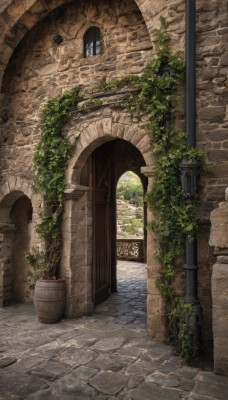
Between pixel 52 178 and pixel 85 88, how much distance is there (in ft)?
5.48

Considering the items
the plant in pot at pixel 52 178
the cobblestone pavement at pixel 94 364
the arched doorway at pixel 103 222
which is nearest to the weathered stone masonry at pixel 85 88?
the plant in pot at pixel 52 178

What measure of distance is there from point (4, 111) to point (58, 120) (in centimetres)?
178

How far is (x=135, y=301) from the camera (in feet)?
21.2

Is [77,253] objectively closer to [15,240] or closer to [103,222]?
[103,222]

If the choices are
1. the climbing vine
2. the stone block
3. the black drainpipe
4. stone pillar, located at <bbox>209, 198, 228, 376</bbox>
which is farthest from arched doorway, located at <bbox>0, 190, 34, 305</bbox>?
the stone block

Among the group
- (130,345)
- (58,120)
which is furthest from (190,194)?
(58,120)

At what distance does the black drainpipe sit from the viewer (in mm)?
3852

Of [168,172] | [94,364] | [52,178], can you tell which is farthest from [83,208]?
[94,364]

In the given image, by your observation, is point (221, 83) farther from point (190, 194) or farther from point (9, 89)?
point (9, 89)

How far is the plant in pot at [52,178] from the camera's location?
17.6ft

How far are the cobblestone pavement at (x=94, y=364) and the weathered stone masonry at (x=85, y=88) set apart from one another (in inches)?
21.2

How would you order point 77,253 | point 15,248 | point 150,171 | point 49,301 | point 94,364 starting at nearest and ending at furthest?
point 94,364, point 150,171, point 49,301, point 77,253, point 15,248

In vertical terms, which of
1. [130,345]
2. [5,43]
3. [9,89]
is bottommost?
[130,345]

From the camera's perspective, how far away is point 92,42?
18.5ft
